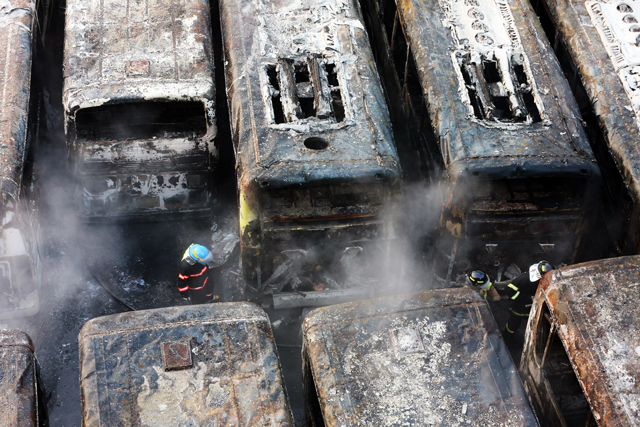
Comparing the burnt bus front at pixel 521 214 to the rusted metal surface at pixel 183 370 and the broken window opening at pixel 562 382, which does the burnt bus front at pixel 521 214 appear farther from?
the rusted metal surface at pixel 183 370

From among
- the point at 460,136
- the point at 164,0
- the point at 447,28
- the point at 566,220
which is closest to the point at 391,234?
the point at 460,136

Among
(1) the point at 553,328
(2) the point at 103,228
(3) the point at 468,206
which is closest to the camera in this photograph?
(1) the point at 553,328

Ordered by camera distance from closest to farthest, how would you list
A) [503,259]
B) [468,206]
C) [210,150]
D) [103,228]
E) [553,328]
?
[553,328] < [468,206] < [503,259] < [210,150] < [103,228]

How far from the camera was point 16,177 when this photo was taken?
16.2 feet

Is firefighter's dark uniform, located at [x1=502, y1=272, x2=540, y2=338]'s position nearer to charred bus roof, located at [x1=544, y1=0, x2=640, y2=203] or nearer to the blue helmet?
charred bus roof, located at [x1=544, y1=0, x2=640, y2=203]

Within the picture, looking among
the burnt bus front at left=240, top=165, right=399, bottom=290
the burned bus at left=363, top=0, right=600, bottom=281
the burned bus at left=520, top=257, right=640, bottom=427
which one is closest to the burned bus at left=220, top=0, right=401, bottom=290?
the burnt bus front at left=240, top=165, right=399, bottom=290

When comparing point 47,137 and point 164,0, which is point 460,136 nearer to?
point 164,0

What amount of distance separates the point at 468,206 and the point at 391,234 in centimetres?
62

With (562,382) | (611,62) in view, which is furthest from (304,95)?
(562,382)

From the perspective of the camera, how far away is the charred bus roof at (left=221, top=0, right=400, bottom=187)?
4793 millimetres

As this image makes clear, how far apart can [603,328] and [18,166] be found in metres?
4.28

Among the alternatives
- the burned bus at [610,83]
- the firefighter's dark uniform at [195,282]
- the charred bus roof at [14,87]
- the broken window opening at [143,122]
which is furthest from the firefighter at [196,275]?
the burned bus at [610,83]

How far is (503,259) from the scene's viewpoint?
5227mm

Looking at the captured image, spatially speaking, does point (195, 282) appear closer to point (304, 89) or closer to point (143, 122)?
point (143, 122)
